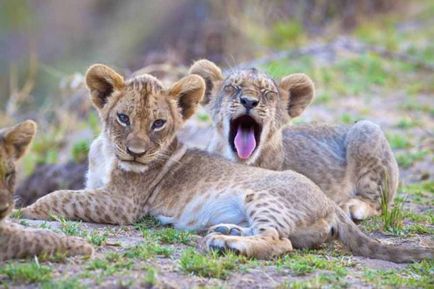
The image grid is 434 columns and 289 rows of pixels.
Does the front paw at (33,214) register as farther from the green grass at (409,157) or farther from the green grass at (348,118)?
the green grass at (348,118)

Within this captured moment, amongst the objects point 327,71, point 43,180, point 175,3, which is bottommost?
point 43,180

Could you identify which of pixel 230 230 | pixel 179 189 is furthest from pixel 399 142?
pixel 230 230

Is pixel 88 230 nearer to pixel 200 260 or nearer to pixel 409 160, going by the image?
pixel 200 260

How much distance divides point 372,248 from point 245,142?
72.3 inches

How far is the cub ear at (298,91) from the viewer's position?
8977 millimetres

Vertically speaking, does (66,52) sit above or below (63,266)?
above

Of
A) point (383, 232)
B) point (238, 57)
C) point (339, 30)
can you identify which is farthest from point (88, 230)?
point (339, 30)

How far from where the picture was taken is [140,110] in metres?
7.52

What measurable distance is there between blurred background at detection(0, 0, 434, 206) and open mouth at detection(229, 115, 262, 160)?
1100 mm

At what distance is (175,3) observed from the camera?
19453 mm

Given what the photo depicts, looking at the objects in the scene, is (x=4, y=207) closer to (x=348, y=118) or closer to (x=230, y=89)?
(x=230, y=89)

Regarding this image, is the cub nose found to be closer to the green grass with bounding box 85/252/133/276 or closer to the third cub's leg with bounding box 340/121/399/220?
the green grass with bounding box 85/252/133/276

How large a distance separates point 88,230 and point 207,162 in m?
1.28

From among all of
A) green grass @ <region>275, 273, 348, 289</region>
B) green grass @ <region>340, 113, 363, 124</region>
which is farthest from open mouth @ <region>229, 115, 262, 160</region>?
green grass @ <region>340, 113, 363, 124</region>
